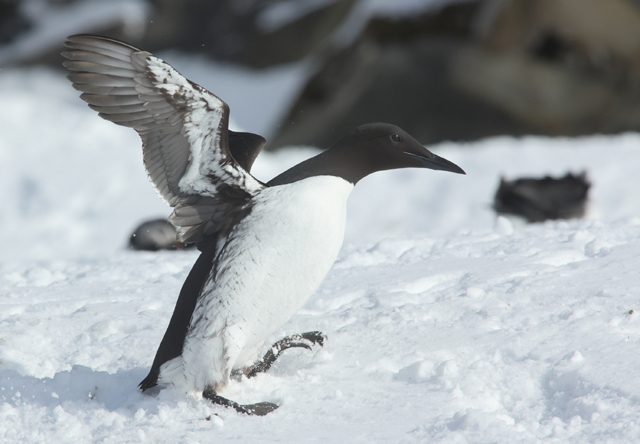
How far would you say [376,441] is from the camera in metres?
2.34

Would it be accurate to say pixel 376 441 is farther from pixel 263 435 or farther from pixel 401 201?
pixel 401 201

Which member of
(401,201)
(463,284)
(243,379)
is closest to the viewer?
(243,379)

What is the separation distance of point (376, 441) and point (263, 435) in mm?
418

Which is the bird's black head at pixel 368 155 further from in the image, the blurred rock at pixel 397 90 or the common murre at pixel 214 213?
the blurred rock at pixel 397 90

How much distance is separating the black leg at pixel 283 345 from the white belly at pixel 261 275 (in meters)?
0.29

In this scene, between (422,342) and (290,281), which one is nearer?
(290,281)

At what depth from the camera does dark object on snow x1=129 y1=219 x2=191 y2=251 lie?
6680 mm

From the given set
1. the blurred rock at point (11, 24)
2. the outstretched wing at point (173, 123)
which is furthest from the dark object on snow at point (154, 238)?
the blurred rock at point (11, 24)

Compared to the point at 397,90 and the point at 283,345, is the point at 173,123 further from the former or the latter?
the point at 397,90

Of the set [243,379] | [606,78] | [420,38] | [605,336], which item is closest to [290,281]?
[243,379]

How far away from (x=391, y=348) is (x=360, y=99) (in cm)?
934

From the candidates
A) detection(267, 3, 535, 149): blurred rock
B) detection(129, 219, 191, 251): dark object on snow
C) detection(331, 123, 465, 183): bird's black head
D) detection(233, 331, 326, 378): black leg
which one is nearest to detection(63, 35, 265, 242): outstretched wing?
detection(331, 123, 465, 183): bird's black head

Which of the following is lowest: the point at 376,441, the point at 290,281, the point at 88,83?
the point at 376,441

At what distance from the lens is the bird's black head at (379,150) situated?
289 centimetres
